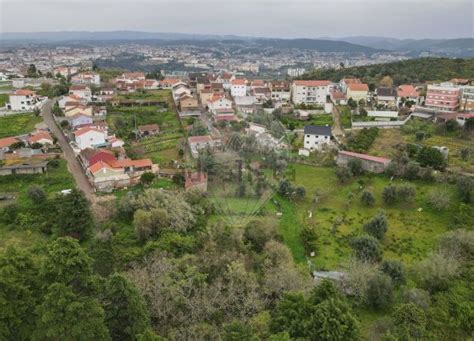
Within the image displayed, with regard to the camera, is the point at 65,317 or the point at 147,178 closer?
the point at 65,317

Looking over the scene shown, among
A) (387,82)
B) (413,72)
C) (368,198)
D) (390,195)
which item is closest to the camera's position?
(390,195)

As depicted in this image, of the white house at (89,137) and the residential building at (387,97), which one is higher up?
the residential building at (387,97)

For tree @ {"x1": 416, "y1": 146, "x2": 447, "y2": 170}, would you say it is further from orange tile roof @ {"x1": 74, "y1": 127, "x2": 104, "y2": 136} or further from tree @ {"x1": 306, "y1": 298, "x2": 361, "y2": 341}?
orange tile roof @ {"x1": 74, "y1": 127, "x2": 104, "y2": 136}

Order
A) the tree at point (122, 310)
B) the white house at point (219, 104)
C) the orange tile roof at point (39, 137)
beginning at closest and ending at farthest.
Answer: the tree at point (122, 310) < the orange tile roof at point (39, 137) < the white house at point (219, 104)

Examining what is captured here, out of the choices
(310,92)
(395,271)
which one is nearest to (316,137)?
(310,92)

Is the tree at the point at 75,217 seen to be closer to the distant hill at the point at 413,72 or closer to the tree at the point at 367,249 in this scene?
the tree at the point at 367,249

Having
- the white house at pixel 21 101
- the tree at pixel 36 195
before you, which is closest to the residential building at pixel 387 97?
the tree at pixel 36 195

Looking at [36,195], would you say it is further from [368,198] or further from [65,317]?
[368,198]
